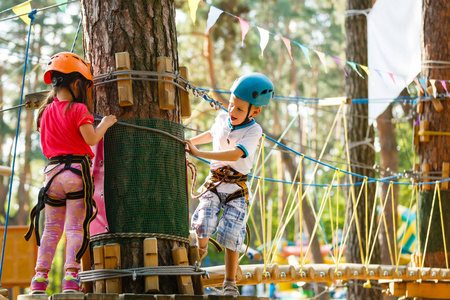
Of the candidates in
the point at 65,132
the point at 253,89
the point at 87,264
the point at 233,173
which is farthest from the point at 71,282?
the point at 253,89

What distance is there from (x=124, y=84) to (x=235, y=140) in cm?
73

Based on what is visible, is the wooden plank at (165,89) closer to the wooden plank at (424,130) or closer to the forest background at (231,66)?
the wooden plank at (424,130)

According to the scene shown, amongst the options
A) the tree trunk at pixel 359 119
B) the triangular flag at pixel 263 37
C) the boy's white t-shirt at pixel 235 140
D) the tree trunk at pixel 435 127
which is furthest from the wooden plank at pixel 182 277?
the tree trunk at pixel 359 119

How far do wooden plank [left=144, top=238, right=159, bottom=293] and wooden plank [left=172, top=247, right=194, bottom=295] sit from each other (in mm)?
90

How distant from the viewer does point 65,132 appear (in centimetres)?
253

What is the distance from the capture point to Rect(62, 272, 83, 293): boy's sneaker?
237 centimetres

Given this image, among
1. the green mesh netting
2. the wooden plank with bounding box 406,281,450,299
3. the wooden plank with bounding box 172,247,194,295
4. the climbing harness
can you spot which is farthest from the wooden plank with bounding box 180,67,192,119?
the wooden plank with bounding box 406,281,450,299

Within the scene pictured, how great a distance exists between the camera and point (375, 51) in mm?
6746

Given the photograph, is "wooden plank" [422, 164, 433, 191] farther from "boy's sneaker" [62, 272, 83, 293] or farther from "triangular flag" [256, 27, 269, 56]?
"boy's sneaker" [62, 272, 83, 293]

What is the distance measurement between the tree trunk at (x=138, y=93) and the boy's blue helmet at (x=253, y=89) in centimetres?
39

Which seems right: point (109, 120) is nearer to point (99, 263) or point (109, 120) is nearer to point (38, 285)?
point (99, 263)

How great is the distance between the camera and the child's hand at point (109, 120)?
2.42 meters

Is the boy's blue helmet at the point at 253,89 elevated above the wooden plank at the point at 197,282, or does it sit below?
above

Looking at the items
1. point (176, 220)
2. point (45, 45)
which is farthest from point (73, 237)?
point (45, 45)
